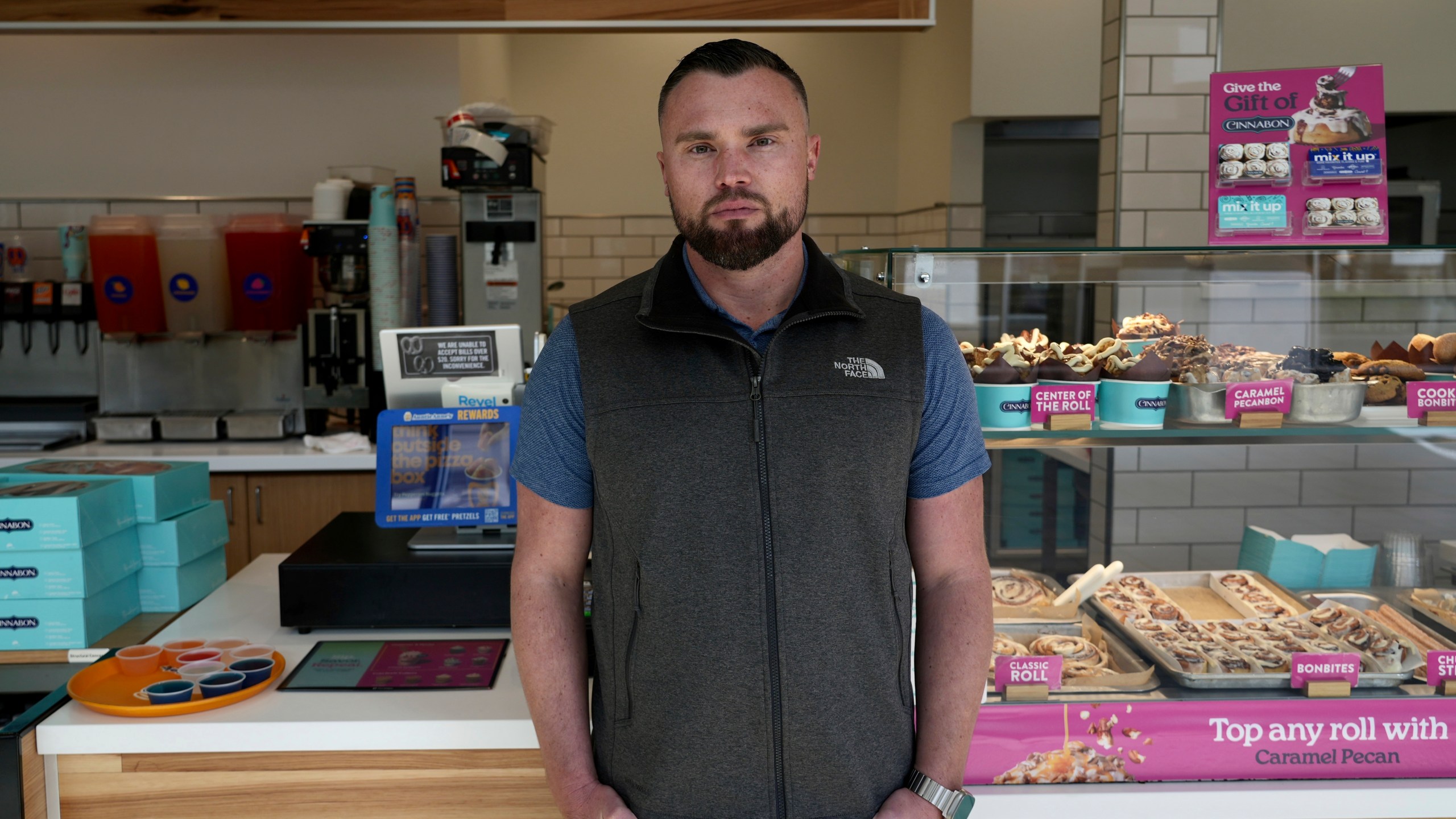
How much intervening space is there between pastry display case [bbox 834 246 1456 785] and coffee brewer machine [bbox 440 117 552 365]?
255 centimetres

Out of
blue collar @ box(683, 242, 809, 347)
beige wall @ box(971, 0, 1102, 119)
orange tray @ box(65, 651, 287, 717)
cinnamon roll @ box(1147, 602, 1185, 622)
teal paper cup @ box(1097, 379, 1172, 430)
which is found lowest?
orange tray @ box(65, 651, 287, 717)

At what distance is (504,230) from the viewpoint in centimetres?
423

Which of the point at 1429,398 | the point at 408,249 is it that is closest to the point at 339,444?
the point at 408,249

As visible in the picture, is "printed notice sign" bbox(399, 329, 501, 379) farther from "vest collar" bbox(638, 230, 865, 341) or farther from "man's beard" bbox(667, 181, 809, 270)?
"man's beard" bbox(667, 181, 809, 270)

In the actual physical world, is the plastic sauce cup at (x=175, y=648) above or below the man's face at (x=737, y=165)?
below

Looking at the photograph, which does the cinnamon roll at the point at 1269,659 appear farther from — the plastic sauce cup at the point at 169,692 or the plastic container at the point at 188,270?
the plastic container at the point at 188,270

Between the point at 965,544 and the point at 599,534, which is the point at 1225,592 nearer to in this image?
the point at 965,544

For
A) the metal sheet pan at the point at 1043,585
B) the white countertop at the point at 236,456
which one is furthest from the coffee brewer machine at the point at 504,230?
the metal sheet pan at the point at 1043,585

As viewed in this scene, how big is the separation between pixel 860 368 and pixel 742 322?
0.17 m

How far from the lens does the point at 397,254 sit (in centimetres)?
407

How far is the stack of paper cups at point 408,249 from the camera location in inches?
160

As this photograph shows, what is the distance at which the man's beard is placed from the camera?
134 centimetres

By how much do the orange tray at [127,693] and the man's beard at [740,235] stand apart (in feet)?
3.36

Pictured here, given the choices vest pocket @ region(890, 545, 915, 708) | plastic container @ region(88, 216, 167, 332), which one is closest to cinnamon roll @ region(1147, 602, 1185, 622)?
vest pocket @ region(890, 545, 915, 708)
